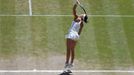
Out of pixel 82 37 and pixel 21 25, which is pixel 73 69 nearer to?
pixel 82 37

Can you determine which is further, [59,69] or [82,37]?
[82,37]

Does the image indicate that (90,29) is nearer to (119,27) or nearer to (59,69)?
(119,27)

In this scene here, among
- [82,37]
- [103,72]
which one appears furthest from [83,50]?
[103,72]

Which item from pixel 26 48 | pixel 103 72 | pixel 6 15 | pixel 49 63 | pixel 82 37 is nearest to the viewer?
pixel 103 72

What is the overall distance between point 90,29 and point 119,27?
1.25 meters

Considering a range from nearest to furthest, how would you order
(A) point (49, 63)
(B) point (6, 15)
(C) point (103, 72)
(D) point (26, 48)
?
(C) point (103, 72)
(A) point (49, 63)
(D) point (26, 48)
(B) point (6, 15)

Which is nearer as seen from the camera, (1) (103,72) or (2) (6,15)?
(1) (103,72)


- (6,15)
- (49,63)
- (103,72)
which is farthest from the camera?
(6,15)

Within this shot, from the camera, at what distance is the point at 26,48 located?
17.8 metres

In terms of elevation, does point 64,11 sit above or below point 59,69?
above

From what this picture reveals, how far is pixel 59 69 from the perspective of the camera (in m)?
16.0

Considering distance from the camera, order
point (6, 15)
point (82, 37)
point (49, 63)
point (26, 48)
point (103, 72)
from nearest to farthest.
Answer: point (103, 72)
point (49, 63)
point (26, 48)
point (82, 37)
point (6, 15)

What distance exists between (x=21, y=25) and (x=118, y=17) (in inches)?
168

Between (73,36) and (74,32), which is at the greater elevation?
(74,32)
